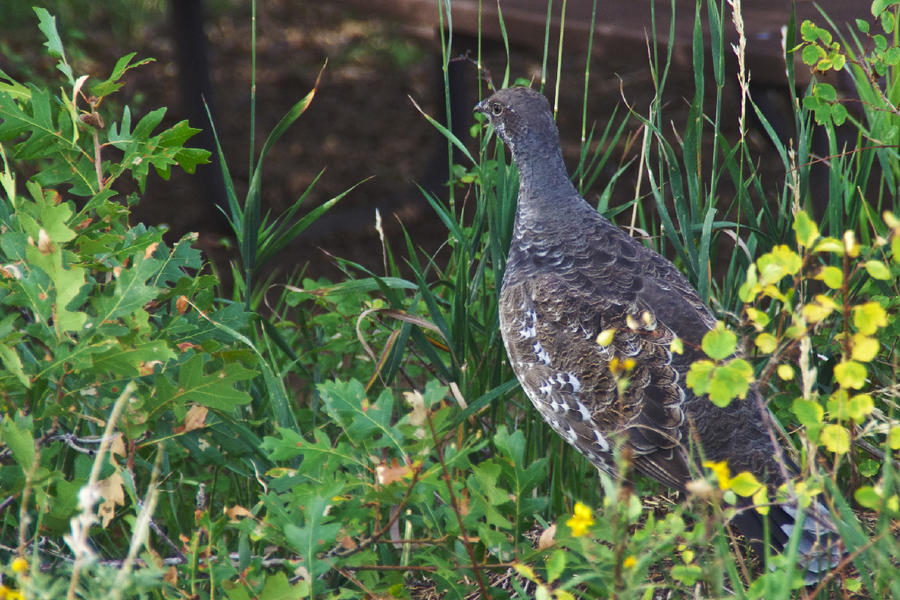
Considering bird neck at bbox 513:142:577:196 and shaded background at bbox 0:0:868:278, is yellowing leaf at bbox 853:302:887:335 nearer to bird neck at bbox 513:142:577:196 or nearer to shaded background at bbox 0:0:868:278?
bird neck at bbox 513:142:577:196

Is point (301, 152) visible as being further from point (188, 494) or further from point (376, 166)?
point (188, 494)

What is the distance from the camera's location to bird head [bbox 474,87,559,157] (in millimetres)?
3148

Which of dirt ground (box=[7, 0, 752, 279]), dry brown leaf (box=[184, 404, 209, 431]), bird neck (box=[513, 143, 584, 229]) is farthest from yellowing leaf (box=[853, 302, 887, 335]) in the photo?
dirt ground (box=[7, 0, 752, 279])

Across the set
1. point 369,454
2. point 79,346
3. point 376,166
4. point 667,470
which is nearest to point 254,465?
point 369,454

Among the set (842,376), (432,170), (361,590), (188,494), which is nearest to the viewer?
(842,376)

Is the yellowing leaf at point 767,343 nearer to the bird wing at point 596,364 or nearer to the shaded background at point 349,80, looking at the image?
the bird wing at point 596,364

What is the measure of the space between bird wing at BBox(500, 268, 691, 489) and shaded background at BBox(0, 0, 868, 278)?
1668 millimetres

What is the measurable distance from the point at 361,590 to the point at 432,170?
5095 millimetres

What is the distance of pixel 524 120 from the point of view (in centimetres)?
315

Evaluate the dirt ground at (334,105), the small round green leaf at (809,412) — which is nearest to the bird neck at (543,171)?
the small round green leaf at (809,412)

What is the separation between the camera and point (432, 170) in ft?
23.6

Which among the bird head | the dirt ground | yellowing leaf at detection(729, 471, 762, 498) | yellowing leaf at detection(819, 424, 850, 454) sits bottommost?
the dirt ground

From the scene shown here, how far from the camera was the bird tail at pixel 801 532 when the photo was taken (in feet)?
7.26

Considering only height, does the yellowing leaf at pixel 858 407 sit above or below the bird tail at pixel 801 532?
above
